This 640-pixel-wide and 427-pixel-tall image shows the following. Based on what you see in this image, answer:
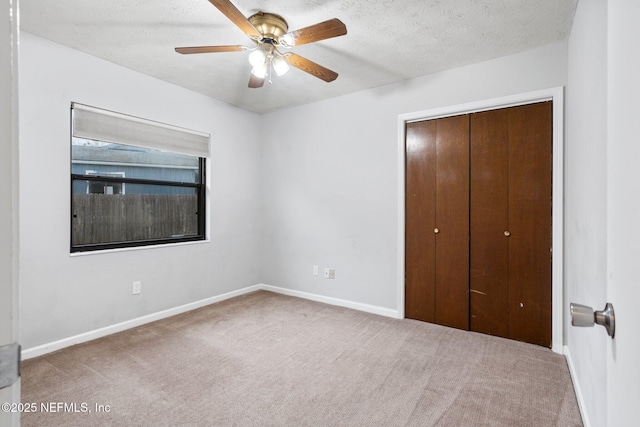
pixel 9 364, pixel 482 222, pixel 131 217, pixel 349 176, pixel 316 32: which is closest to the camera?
pixel 9 364

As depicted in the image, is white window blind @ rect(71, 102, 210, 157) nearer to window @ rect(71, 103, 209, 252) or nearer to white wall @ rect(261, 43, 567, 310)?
window @ rect(71, 103, 209, 252)

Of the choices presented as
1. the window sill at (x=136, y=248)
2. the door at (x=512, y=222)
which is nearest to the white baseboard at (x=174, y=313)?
the window sill at (x=136, y=248)

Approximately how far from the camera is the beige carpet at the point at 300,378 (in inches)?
70.1

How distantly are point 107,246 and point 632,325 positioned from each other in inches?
136

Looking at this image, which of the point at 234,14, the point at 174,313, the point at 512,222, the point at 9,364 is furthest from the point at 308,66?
the point at 174,313

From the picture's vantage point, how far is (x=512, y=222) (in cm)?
273

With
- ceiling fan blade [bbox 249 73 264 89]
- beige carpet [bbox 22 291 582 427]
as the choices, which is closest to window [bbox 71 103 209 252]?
beige carpet [bbox 22 291 582 427]

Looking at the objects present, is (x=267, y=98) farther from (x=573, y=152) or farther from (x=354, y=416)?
(x=354, y=416)

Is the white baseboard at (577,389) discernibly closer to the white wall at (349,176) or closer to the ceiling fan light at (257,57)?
the white wall at (349,176)

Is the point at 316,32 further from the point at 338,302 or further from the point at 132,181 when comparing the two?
the point at 338,302

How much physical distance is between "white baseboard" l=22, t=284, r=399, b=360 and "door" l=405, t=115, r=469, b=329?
1.47 feet

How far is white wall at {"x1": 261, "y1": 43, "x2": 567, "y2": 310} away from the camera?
293cm

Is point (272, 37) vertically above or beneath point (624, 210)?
above

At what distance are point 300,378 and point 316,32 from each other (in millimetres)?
2253
